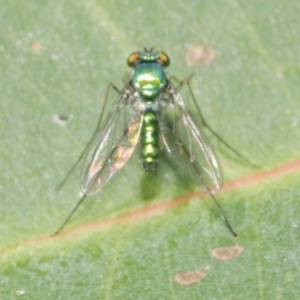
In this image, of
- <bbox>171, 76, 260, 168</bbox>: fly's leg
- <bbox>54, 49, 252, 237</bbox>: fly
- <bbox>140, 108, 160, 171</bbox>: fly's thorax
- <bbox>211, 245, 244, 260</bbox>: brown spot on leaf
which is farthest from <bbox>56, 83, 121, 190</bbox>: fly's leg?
<bbox>211, 245, 244, 260</bbox>: brown spot on leaf

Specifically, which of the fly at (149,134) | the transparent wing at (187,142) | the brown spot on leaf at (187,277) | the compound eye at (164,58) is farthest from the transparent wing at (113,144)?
the brown spot on leaf at (187,277)

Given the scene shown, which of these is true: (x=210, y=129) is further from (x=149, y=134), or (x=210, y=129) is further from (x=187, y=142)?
(x=149, y=134)

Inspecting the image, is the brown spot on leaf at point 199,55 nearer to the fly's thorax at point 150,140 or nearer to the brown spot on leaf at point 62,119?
the fly's thorax at point 150,140

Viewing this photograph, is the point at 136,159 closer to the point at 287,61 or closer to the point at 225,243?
the point at 225,243

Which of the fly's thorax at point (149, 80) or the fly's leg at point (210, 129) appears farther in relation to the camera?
the fly's thorax at point (149, 80)

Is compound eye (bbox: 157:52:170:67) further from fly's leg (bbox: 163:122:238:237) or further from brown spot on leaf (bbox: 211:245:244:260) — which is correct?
brown spot on leaf (bbox: 211:245:244:260)

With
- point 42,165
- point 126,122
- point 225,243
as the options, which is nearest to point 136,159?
point 126,122
